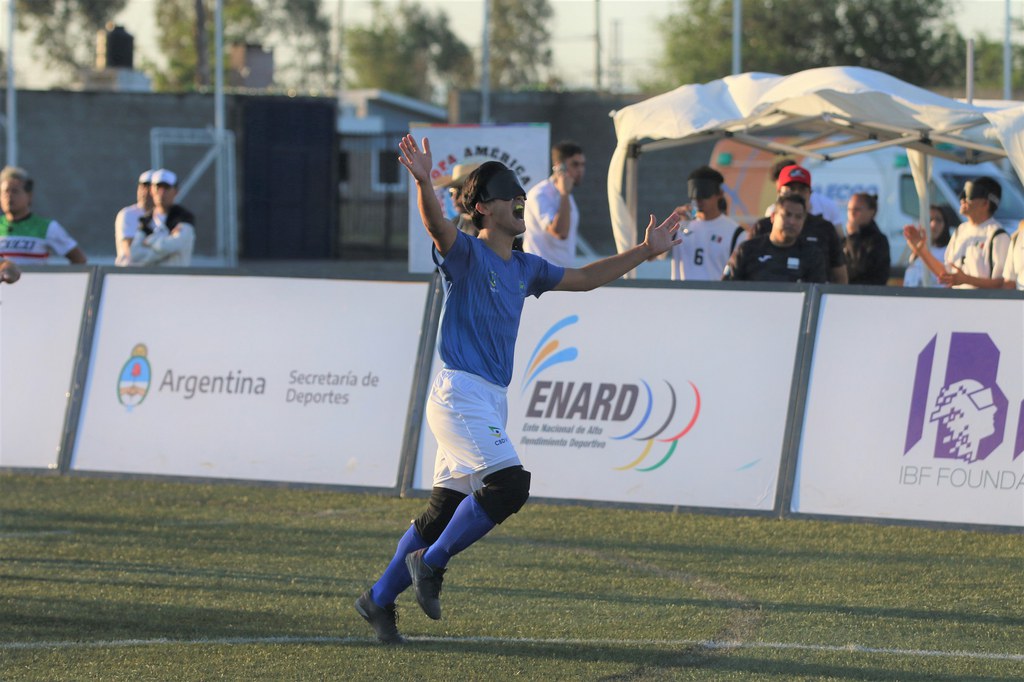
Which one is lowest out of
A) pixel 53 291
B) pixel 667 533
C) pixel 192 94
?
pixel 667 533

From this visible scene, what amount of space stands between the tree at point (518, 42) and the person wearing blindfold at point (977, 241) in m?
73.8

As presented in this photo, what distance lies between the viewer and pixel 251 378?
10359mm

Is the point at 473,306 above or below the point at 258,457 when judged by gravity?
above

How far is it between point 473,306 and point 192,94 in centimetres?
2938

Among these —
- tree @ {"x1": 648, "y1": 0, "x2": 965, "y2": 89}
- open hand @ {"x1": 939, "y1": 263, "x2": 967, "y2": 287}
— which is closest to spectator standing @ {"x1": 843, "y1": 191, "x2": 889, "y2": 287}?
open hand @ {"x1": 939, "y1": 263, "x2": 967, "y2": 287}

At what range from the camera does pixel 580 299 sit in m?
9.82

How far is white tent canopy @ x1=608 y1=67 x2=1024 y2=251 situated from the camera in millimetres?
10906

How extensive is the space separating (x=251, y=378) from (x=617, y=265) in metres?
4.55

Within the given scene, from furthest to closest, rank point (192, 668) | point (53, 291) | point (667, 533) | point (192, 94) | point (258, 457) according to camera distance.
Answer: point (192, 94), point (53, 291), point (258, 457), point (667, 533), point (192, 668)

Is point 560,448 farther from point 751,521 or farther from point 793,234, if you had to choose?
point 793,234

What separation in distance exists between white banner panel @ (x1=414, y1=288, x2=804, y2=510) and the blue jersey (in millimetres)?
3371

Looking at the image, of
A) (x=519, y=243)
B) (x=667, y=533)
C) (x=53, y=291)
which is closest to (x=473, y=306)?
(x=519, y=243)

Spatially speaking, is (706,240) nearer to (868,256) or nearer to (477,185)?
(868,256)

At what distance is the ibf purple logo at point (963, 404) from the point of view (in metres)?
8.74
